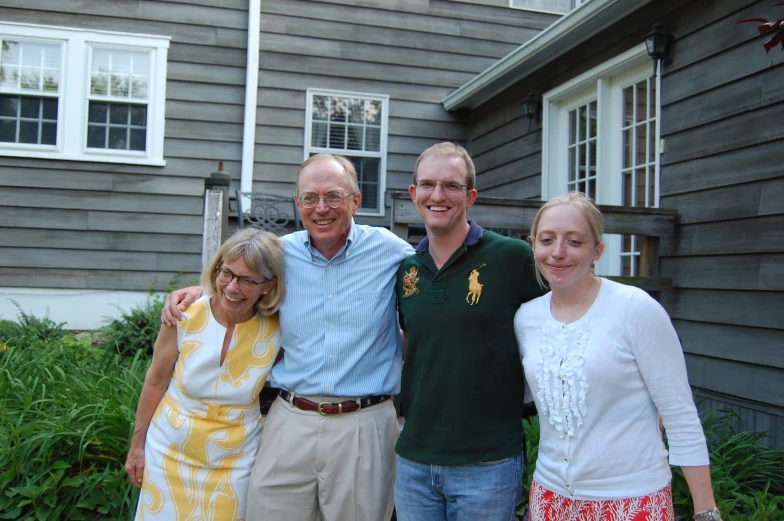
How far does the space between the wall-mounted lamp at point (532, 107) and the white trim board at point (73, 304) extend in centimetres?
453

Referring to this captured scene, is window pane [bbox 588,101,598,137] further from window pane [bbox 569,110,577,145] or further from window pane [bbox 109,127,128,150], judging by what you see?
window pane [bbox 109,127,128,150]

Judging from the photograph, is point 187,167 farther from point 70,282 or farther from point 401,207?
point 401,207

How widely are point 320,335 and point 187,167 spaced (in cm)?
584

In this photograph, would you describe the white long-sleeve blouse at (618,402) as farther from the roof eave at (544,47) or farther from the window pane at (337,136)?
the window pane at (337,136)

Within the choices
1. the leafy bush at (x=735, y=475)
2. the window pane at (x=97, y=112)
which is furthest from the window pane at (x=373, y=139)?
the leafy bush at (x=735, y=475)

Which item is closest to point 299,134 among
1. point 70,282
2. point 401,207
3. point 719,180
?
point 70,282

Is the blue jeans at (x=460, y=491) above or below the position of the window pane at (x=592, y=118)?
below

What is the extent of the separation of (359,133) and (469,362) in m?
6.52

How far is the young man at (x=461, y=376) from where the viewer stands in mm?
1969

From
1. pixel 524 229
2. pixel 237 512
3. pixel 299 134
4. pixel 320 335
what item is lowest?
pixel 237 512

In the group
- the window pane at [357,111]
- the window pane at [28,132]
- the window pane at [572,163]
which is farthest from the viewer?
the window pane at [357,111]

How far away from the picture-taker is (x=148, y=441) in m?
2.33

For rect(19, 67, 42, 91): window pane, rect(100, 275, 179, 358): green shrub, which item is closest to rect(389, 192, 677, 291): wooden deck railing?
rect(100, 275, 179, 358): green shrub

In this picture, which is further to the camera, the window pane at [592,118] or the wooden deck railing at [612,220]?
the window pane at [592,118]
